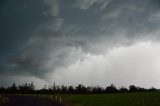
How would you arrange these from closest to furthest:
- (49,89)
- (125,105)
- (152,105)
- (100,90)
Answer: (152,105), (125,105), (49,89), (100,90)

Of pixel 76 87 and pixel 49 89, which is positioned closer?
pixel 49 89

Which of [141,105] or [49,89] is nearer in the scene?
[141,105]

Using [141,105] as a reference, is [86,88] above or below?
above

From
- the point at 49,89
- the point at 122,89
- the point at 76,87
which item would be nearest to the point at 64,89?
the point at 76,87

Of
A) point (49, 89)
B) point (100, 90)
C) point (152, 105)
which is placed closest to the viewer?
point (152, 105)

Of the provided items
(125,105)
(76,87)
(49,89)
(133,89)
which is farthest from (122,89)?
(125,105)

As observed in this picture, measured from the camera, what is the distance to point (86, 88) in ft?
615

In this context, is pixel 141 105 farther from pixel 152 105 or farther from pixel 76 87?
pixel 76 87

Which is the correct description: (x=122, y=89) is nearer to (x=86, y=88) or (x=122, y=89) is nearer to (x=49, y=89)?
(x=86, y=88)

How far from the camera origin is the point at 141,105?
44.3 meters

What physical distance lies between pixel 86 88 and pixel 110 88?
58.2 ft

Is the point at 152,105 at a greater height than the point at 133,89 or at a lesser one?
lesser

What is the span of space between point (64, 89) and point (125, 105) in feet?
494

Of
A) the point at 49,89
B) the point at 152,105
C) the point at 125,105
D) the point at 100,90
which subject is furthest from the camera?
the point at 100,90
